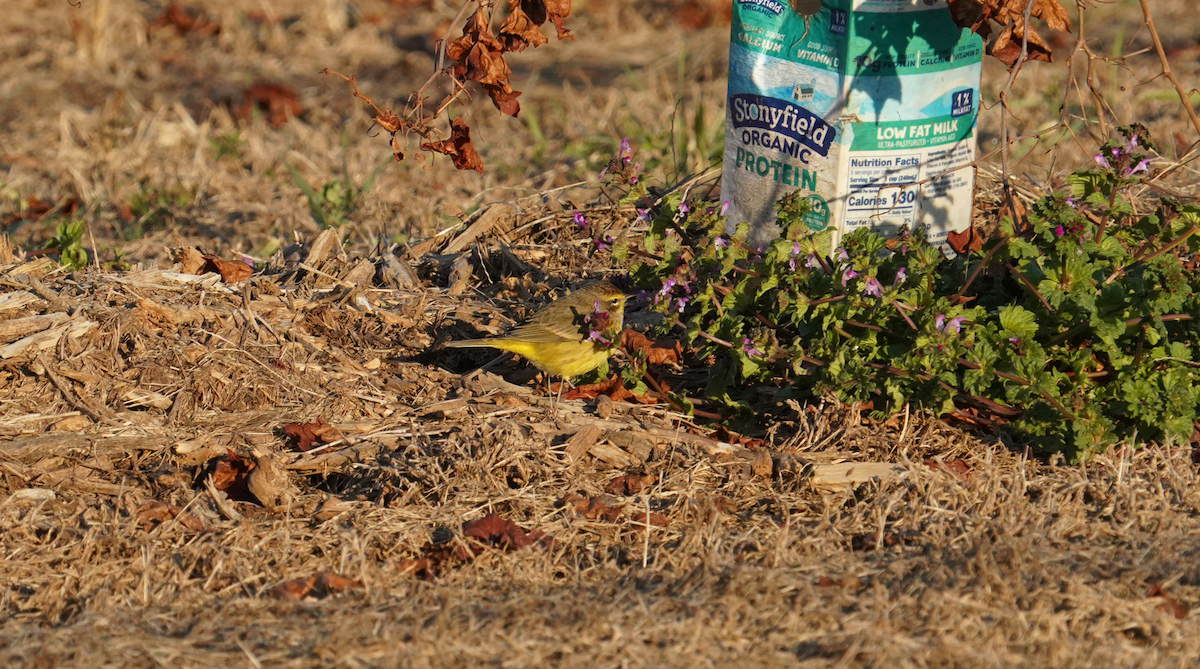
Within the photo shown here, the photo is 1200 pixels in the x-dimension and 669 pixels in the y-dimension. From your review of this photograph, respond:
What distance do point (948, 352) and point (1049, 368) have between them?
596mm

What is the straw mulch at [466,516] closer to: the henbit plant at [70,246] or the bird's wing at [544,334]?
the bird's wing at [544,334]

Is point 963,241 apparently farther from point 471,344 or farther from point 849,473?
point 471,344

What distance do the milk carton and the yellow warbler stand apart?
86 cm

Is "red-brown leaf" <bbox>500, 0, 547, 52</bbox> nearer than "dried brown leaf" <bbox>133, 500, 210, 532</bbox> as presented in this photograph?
No

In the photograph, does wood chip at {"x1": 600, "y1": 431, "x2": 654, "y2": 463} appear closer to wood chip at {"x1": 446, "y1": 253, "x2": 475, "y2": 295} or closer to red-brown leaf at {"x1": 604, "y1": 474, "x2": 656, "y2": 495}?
red-brown leaf at {"x1": 604, "y1": 474, "x2": 656, "y2": 495}

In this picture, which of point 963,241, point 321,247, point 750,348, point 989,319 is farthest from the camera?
point 321,247

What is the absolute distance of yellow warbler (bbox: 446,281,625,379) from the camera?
14.3 feet

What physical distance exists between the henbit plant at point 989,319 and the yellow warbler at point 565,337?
310mm

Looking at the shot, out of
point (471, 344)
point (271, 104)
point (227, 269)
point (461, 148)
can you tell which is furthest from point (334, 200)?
point (271, 104)

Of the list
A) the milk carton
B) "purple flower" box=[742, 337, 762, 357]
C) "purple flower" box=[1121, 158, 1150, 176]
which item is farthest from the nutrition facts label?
"purple flower" box=[742, 337, 762, 357]

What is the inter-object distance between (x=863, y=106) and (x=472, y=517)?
6.93 feet

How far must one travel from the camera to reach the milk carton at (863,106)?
173 inches

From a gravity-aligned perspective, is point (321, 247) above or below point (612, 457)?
above

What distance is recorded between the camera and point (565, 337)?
14.4 feet
